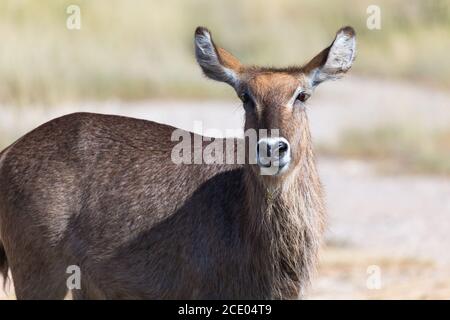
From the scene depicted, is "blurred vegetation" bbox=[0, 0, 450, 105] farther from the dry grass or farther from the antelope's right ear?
the antelope's right ear

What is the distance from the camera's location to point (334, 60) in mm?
10031

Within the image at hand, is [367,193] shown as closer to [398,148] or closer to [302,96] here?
[398,148]

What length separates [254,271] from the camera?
984cm

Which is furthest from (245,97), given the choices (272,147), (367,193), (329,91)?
(329,91)

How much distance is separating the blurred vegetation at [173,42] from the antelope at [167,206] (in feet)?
33.1

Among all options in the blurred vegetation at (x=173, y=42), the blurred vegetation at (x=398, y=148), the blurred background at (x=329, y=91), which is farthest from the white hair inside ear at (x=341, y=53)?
the blurred vegetation at (x=173, y=42)

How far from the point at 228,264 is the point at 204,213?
46cm

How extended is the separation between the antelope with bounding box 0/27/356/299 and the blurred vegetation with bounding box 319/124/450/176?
10.5 metres

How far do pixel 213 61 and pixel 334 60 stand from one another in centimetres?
86

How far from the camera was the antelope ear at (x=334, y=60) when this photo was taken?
992 cm

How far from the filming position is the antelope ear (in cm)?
992

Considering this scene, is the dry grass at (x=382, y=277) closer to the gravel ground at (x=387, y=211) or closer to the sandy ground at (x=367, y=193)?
the sandy ground at (x=367, y=193)
